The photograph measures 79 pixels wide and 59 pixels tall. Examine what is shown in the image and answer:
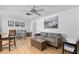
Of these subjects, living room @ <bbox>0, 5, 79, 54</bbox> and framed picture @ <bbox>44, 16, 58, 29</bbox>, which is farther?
framed picture @ <bbox>44, 16, 58, 29</bbox>

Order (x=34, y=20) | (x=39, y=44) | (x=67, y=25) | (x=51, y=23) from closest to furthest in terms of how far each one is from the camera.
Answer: (x=34, y=20), (x=67, y=25), (x=51, y=23), (x=39, y=44)

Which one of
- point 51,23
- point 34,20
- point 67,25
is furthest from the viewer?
point 51,23

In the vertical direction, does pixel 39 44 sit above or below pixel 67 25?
below

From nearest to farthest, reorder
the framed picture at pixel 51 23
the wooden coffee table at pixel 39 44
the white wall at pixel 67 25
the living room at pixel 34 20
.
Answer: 1. the living room at pixel 34 20
2. the white wall at pixel 67 25
3. the framed picture at pixel 51 23
4. the wooden coffee table at pixel 39 44

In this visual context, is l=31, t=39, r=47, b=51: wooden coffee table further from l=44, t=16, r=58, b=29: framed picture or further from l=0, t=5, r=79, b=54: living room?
l=44, t=16, r=58, b=29: framed picture

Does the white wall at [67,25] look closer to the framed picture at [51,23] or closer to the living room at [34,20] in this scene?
the living room at [34,20]

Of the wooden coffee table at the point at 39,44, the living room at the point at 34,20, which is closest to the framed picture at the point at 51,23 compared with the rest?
the living room at the point at 34,20

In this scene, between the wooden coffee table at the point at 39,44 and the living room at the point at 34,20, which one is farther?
the wooden coffee table at the point at 39,44

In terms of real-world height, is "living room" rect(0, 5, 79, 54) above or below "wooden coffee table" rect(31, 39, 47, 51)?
above

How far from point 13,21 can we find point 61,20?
1.58 m

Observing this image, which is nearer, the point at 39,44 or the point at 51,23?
the point at 51,23

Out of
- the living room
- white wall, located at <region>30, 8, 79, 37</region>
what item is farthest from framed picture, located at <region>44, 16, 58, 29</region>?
A: white wall, located at <region>30, 8, 79, 37</region>

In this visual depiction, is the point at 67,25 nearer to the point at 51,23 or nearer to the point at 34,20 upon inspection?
the point at 51,23

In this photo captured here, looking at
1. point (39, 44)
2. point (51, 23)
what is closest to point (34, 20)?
point (51, 23)
